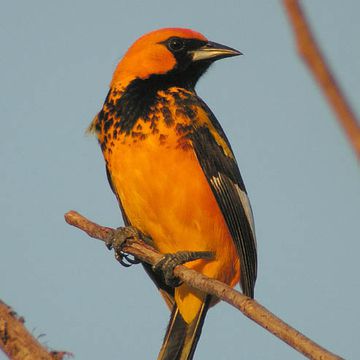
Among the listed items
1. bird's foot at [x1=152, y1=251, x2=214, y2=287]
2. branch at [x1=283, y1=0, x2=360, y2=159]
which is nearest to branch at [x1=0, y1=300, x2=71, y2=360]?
branch at [x1=283, y1=0, x2=360, y2=159]

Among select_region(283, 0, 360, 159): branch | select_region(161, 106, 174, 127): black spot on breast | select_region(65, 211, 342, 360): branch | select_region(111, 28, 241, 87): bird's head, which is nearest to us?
select_region(283, 0, 360, 159): branch

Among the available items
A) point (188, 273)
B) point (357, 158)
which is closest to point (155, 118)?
point (188, 273)

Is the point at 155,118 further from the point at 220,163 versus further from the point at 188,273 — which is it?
the point at 188,273

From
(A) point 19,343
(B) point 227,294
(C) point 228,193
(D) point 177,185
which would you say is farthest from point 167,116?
(A) point 19,343

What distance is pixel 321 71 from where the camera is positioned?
0.77 metres

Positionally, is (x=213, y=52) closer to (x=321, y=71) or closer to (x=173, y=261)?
(x=173, y=261)

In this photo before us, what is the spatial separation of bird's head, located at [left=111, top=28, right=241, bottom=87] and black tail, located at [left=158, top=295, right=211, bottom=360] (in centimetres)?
220

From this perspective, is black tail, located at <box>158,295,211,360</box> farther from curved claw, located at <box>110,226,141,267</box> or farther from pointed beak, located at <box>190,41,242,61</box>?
pointed beak, located at <box>190,41,242,61</box>

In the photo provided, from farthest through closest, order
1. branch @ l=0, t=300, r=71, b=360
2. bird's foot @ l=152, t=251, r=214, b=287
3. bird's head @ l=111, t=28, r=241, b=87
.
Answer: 1. bird's head @ l=111, t=28, r=241, b=87
2. bird's foot @ l=152, t=251, r=214, b=287
3. branch @ l=0, t=300, r=71, b=360

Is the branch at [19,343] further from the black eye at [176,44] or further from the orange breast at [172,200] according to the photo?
the black eye at [176,44]

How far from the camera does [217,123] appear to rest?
5.88 m

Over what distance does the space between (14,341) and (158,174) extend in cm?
286

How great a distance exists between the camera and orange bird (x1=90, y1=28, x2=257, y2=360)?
5172 mm

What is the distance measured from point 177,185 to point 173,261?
Result: 25.0 inches
